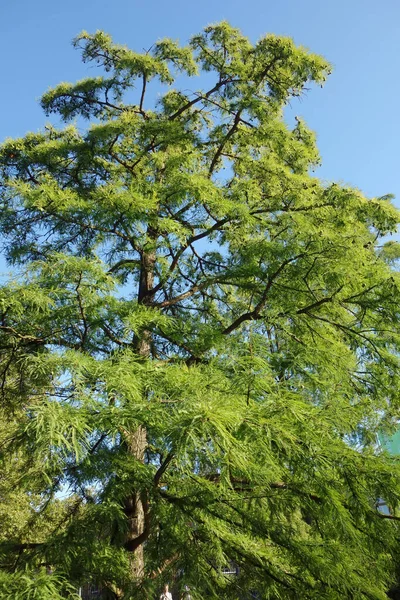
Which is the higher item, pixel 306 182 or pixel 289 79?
pixel 289 79

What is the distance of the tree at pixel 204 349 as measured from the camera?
206 cm

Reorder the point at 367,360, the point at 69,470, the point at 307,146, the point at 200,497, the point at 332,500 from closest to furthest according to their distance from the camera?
the point at 332,500 < the point at 200,497 < the point at 69,470 < the point at 367,360 < the point at 307,146

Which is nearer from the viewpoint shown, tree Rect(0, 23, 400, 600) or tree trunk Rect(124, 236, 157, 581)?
tree Rect(0, 23, 400, 600)

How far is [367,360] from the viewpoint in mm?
3320

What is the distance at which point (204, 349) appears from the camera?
3336mm

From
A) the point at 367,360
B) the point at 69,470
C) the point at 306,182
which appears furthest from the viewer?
the point at 306,182

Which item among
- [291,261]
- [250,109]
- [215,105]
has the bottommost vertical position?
[291,261]

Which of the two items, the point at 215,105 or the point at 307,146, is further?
the point at 307,146

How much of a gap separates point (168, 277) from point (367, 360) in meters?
1.66

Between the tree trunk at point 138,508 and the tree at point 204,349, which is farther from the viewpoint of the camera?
the tree trunk at point 138,508

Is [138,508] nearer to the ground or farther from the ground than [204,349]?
nearer to the ground

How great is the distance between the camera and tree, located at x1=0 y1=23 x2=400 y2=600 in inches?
81.1

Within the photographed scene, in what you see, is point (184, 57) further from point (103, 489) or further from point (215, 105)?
point (103, 489)

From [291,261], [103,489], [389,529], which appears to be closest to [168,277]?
[291,261]
